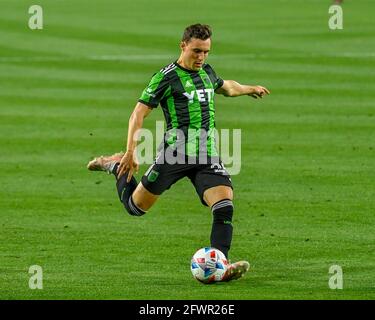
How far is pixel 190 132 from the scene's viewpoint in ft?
40.0

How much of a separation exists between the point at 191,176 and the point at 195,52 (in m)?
1.25

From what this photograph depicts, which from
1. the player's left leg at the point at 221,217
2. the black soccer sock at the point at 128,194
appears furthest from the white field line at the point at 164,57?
the player's left leg at the point at 221,217

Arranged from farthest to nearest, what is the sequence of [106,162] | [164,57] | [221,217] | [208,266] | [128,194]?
[164,57] < [106,162] < [128,194] < [221,217] < [208,266]

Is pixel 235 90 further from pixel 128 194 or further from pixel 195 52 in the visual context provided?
pixel 128 194

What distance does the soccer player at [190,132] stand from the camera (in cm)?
1190

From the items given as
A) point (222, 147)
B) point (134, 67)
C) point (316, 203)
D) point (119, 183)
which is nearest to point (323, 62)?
point (134, 67)

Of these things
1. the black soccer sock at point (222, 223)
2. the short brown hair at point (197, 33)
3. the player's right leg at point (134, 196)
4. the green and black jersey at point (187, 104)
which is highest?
the short brown hair at point (197, 33)

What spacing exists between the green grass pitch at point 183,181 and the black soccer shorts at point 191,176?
80 cm

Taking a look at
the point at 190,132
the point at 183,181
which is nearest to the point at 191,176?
the point at 190,132

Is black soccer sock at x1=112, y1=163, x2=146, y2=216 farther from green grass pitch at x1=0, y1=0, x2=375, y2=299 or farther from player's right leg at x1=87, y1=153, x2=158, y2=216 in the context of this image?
green grass pitch at x1=0, y1=0, x2=375, y2=299

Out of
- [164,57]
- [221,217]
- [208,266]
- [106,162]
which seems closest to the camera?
[208,266]

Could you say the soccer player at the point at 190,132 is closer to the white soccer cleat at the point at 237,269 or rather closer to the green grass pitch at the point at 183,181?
the white soccer cleat at the point at 237,269
